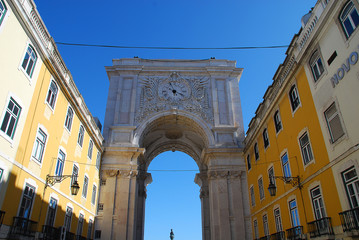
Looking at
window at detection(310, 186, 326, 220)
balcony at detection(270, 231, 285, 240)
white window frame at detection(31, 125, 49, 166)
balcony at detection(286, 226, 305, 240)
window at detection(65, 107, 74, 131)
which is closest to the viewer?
window at detection(310, 186, 326, 220)

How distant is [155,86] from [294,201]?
21.6 meters

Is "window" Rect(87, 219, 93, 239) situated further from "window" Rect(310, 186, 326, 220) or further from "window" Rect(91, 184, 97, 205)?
"window" Rect(310, 186, 326, 220)

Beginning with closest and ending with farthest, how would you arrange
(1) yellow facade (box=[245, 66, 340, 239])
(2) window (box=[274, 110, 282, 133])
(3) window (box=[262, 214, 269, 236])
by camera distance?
1. (1) yellow facade (box=[245, 66, 340, 239])
2. (2) window (box=[274, 110, 282, 133])
3. (3) window (box=[262, 214, 269, 236])

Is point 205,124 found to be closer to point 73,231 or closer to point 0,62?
point 73,231

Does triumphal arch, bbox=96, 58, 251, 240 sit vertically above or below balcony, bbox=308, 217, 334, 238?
above

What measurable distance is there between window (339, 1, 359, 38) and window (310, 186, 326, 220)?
7.07m

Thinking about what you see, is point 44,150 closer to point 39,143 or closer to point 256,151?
point 39,143

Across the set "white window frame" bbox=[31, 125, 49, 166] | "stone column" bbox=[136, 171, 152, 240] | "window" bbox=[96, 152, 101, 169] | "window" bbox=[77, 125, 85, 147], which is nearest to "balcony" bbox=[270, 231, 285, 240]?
"white window frame" bbox=[31, 125, 49, 166]

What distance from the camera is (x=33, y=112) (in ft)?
45.7

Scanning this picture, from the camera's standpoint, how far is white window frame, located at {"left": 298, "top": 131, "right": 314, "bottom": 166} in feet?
46.1

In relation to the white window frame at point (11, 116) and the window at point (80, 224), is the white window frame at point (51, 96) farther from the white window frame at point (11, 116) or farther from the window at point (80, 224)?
the window at point (80, 224)

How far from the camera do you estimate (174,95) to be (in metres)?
32.8

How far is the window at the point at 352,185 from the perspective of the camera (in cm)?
1038

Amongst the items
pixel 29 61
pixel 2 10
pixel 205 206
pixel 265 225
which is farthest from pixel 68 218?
pixel 205 206
